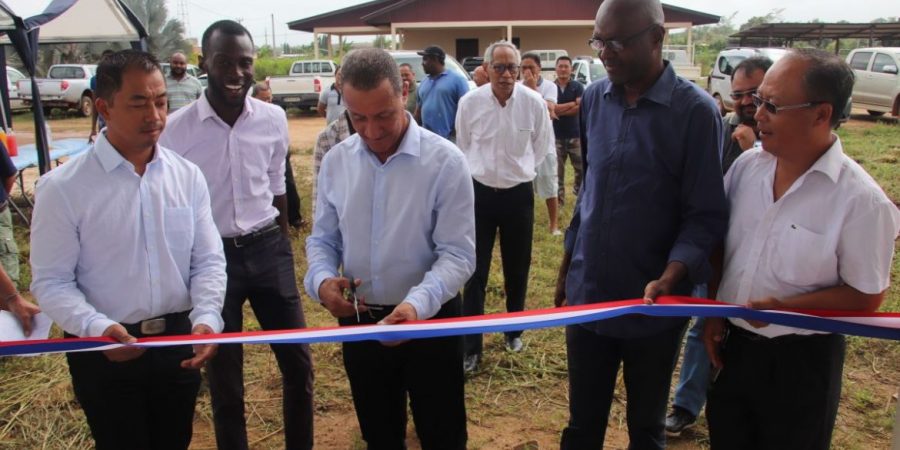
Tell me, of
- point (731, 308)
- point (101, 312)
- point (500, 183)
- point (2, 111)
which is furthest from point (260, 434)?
point (2, 111)

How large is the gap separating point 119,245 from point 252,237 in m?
0.91

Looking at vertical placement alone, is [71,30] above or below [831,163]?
above

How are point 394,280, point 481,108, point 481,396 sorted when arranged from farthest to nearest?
point 481,108, point 481,396, point 394,280

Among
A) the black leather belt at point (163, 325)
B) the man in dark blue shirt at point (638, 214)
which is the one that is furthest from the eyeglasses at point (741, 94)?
the black leather belt at point (163, 325)

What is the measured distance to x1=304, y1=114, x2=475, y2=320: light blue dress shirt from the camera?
7.16 ft

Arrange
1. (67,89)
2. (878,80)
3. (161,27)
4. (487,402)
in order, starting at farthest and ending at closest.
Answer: (161,27) → (67,89) → (878,80) → (487,402)

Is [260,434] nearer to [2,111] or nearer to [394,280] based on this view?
[394,280]

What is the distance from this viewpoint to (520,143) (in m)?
4.55

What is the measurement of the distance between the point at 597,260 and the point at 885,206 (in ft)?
2.94

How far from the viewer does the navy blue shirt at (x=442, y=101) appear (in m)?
6.61

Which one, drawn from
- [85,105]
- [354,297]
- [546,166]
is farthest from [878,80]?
[85,105]

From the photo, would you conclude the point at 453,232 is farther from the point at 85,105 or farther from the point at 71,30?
the point at 85,105

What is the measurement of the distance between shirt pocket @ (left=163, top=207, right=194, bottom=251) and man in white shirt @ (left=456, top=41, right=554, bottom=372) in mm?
2206

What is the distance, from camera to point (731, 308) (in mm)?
2035
